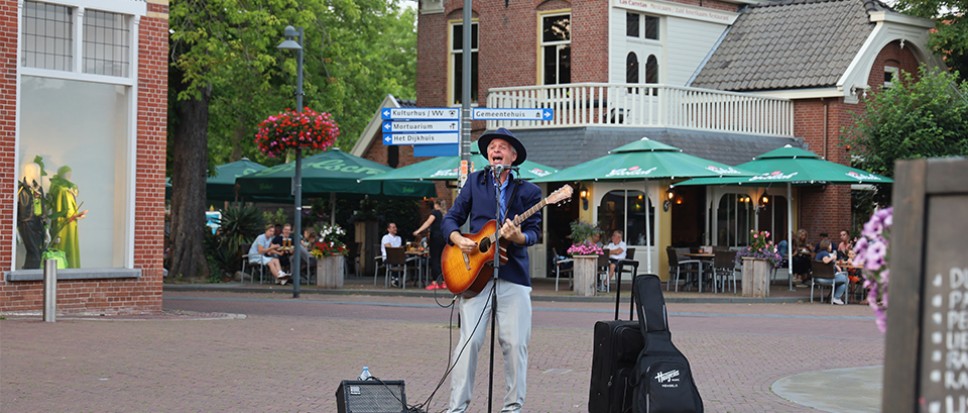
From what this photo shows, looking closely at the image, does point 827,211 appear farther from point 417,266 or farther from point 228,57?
point 228,57

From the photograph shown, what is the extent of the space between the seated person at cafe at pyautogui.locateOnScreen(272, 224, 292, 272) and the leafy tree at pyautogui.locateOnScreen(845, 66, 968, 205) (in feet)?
41.7

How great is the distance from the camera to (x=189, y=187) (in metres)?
28.8

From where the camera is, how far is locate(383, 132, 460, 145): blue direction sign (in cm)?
1734

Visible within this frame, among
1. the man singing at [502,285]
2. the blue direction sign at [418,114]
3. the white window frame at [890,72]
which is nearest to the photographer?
the man singing at [502,285]

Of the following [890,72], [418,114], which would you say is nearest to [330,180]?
[418,114]

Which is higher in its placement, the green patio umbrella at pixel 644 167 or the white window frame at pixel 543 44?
the white window frame at pixel 543 44

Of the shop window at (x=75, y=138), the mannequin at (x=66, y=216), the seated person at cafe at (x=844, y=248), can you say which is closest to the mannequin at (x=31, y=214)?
the shop window at (x=75, y=138)

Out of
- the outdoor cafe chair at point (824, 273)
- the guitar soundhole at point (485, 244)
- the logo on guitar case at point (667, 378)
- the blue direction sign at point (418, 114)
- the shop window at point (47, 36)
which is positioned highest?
the shop window at point (47, 36)

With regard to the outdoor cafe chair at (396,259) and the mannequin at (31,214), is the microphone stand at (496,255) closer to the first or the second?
the mannequin at (31,214)

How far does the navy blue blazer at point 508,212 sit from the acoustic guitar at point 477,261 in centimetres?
9

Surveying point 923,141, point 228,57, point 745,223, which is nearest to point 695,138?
point 745,223

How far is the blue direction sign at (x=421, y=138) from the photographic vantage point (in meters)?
17.3

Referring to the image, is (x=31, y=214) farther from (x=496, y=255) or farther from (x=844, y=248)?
(x=844, y=248)

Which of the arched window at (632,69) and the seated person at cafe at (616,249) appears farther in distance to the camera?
the arched window at (632,69)
